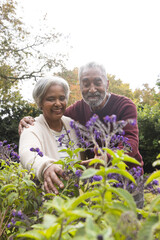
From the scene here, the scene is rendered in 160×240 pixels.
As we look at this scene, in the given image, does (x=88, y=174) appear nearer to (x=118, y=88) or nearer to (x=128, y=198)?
(x=128, y=198)

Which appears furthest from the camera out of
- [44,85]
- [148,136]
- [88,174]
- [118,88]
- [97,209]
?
[118,88]

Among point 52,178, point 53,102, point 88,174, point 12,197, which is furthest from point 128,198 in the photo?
point 53,102

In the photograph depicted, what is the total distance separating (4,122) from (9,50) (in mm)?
6753

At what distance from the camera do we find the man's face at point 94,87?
114 inches

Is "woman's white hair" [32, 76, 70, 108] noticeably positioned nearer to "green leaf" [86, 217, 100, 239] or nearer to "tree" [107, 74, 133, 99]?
"green leaf" [86, 217, 100, 239]

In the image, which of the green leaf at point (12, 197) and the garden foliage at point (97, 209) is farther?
the green leaf at point (12, 197)

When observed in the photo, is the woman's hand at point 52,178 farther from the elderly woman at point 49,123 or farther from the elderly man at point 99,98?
the elderly man at point 99,98

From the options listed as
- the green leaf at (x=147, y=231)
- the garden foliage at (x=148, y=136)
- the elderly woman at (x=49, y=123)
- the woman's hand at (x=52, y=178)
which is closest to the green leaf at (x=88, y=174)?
the green leaf at (x=147, y=231)

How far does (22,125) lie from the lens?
2863 millimetres

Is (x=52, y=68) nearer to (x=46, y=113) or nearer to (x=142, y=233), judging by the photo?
(x=46, y=113)

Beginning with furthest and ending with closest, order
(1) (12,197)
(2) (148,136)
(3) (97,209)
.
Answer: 1. (2) (148,136)
2. (1) (12,197)
3. (3) (97,209)

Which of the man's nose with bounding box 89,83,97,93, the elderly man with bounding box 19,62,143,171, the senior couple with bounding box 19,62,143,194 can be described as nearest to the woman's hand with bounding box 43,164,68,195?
the senior couple with bounding box 19,62,143,194

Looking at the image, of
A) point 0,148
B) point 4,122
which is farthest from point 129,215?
point 4,122

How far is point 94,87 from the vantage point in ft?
9.57
